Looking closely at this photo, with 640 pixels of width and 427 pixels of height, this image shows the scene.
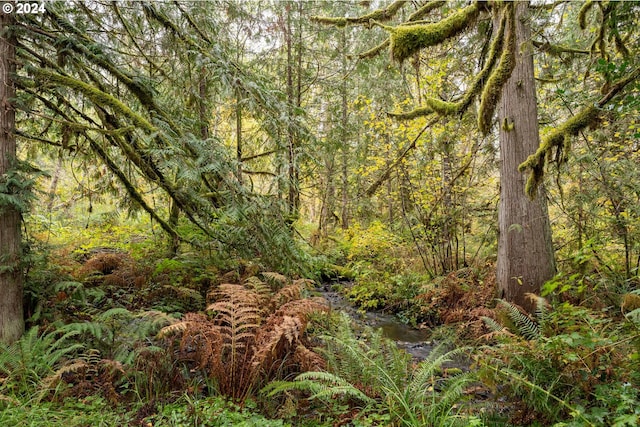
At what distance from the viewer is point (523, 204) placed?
18.1ft

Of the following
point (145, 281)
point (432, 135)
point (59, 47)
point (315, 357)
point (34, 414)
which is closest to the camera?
point (34, 414)

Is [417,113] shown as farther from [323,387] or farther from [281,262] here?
[323,387]

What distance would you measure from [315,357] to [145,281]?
12.2 ft

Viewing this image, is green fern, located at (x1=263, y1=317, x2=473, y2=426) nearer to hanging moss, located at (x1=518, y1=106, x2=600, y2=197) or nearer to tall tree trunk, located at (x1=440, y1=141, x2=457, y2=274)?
hanging moss, located at (x1=518, y1=106, x2=600, y2=197)

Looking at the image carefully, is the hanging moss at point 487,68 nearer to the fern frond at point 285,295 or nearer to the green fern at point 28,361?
the fern frond at point 285,295

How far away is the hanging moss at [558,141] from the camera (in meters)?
3.14

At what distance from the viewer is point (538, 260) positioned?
544cm

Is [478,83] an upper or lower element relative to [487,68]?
lower

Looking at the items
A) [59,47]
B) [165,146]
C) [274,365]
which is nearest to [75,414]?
[274,365]

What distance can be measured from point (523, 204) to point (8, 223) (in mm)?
7120

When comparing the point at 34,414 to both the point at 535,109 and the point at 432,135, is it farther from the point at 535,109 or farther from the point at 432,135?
the point at 432,135

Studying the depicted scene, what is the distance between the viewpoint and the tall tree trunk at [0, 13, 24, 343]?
3.77m

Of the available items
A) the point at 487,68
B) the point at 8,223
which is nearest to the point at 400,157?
the point at 487,68

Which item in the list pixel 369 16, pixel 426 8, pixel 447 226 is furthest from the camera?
pixel 447 226
